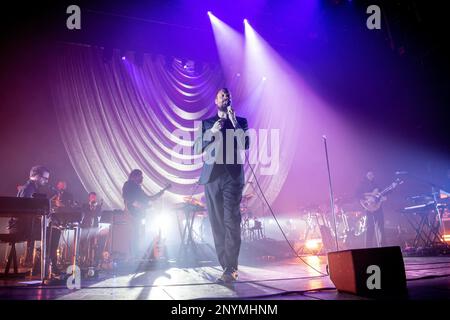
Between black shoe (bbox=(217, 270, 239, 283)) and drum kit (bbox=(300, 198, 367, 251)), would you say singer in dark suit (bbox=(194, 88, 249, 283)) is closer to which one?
black shoe (bbox=(217, 270, 239, 283))

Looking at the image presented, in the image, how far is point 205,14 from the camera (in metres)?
6.74

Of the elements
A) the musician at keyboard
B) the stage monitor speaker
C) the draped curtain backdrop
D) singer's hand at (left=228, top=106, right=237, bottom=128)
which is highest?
the draped curtain backdrop

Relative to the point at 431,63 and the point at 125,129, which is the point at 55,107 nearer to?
the point at 125,129

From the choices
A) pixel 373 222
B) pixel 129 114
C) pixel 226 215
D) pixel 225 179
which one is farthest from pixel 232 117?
pixel 129 114

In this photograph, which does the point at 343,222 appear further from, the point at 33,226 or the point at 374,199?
the point at 33,226

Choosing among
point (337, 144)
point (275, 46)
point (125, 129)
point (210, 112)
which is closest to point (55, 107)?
point (125, 129)

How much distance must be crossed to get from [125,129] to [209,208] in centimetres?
527

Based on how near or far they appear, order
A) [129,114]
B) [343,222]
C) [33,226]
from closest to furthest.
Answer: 1. [33,226]
2. [129,114]
3. [343,222]

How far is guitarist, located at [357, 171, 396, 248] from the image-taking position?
618cm

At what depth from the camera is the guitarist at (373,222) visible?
6.18m

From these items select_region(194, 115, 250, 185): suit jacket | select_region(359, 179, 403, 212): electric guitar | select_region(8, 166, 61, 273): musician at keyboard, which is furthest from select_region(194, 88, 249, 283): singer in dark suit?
select_region(359, 179, 403, 212): electric guitar

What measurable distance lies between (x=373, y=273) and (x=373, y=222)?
4.82 meters

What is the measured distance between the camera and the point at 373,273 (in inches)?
78.7

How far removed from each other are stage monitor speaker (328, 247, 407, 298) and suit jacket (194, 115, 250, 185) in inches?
49.9
